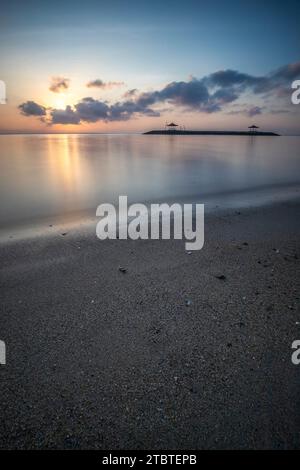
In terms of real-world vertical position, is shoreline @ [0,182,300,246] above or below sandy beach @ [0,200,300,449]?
above

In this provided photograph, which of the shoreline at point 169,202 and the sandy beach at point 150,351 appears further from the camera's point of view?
the shoreline at point 169,202

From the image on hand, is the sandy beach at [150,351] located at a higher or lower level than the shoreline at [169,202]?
lower

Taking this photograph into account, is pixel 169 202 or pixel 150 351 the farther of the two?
pixel 169 202

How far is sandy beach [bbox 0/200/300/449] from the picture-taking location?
2.13 meters

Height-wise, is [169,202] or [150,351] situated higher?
[169,202]

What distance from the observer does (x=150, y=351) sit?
2.81m

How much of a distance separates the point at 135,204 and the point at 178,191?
11.3ft

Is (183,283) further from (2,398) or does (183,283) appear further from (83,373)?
(2,398)

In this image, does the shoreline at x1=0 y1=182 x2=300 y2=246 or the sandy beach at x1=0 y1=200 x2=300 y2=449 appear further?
the shoreline at x1=0 y1=182 x2=300 y2=246

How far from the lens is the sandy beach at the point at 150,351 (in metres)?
2.13

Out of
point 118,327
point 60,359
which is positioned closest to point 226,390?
point 118,327

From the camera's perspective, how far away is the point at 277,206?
9.12m

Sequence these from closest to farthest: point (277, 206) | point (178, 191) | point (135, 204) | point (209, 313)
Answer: point (209, 313), point (277, 206), point (135, 204), point (178, 191)

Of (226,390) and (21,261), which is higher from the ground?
(21,261)
